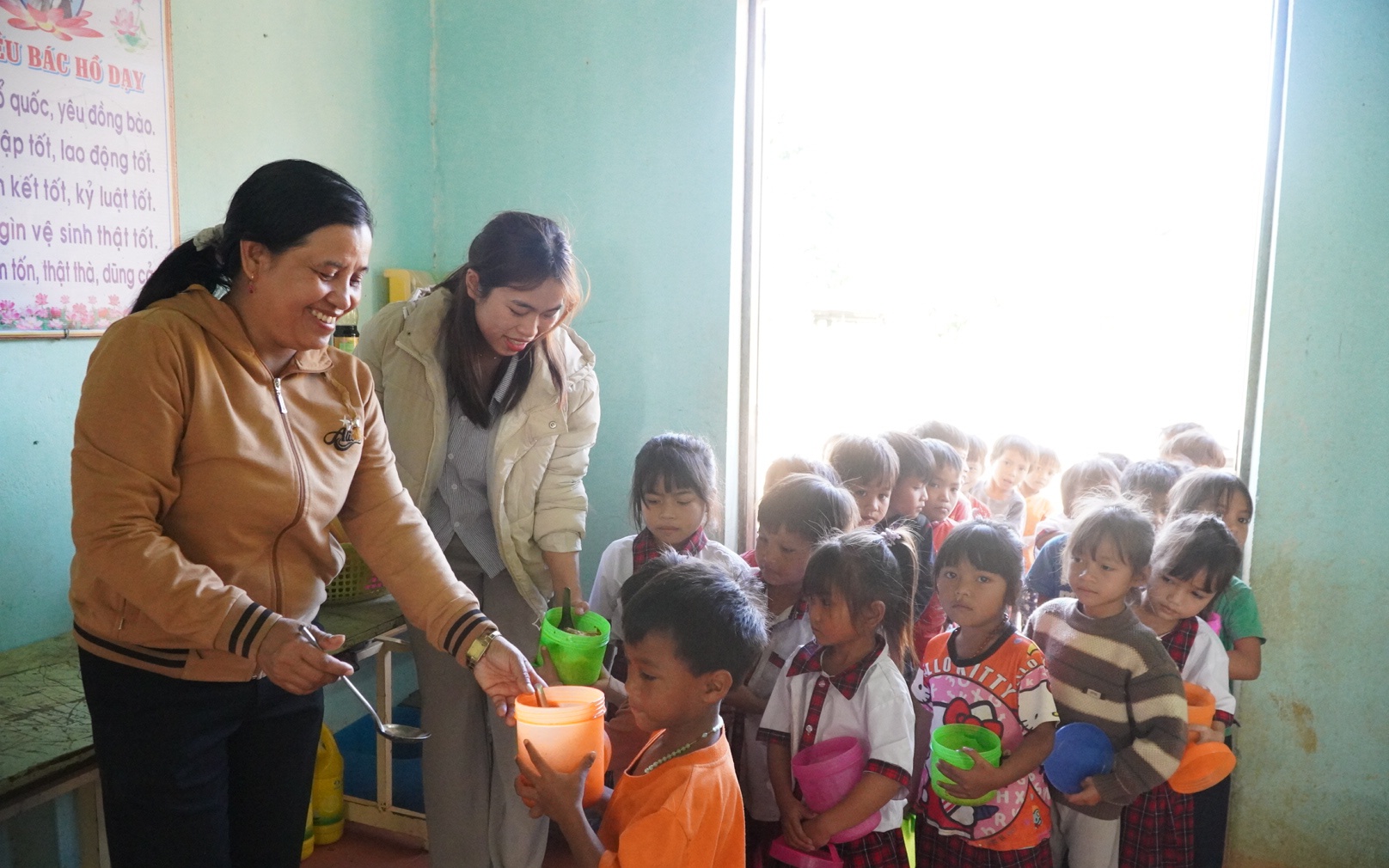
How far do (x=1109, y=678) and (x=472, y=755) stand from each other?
149 cm

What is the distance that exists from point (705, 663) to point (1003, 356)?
245 cm

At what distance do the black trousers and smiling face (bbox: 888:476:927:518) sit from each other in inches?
73.5

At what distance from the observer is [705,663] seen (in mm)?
1537

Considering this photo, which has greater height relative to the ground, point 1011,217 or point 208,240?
point 1011,217

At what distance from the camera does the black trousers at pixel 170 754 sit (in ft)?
4.33

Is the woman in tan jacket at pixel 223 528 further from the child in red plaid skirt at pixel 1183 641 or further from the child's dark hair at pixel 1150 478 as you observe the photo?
the child's dark hair at pixel 1150 478

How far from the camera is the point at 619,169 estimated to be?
319 centimetres

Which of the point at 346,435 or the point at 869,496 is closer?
the point at 346,435

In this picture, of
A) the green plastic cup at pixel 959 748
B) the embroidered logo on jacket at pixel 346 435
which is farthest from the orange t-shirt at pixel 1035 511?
the embroidered logo on jacket at pixel 346 435

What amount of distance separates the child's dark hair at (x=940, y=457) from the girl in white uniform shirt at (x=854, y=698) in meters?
0.94

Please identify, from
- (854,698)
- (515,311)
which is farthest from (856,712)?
(515,311)

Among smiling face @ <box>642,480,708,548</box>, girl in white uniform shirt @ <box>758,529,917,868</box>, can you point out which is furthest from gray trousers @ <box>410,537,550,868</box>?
girl in white uniform shirt @ <box>758,529,917,868</box>

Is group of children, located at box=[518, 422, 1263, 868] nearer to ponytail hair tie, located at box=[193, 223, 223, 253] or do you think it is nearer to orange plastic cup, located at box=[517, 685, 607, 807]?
orange plastic cup, located at box=[517, 685, 607, 807]

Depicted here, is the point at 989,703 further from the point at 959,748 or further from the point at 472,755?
the point at 472,755
